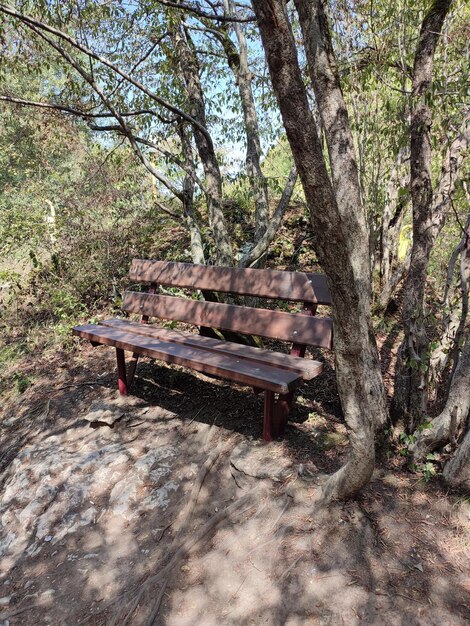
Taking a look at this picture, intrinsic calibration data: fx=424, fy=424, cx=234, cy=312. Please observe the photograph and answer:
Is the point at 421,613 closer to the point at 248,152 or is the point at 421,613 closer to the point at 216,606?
the point at 216,606

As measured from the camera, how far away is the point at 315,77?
2588mm

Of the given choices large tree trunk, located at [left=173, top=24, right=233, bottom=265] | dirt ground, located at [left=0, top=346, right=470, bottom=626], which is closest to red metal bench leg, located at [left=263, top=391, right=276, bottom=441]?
dirt ground, located at [left=0, top=346, right=470, bottom=626]

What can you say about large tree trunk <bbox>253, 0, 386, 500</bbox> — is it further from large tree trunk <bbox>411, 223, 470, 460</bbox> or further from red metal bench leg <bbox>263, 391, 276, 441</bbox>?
red metal bench leg <bbox>263, 391, 276, 441</bbox>

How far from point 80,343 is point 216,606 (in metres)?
4.34

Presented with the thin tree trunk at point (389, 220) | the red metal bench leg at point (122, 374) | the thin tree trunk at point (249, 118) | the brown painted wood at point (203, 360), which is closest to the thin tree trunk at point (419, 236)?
the brown painted wood at point (203, 360)

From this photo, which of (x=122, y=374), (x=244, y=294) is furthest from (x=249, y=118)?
(x=122, y=374)

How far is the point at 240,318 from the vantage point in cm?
387

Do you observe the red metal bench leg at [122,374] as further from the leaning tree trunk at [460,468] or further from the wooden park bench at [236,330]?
the leaning tree trunk at [460,468]

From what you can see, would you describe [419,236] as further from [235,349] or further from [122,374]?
[122,374]

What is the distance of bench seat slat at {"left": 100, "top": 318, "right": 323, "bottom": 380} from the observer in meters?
3.06

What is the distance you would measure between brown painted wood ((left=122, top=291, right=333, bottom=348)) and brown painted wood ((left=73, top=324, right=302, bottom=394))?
405 millimetres

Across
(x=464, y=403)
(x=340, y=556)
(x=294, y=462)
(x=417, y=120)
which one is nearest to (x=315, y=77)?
(x=417, y=120)

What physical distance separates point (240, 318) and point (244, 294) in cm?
28

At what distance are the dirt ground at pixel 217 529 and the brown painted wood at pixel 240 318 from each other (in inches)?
26.2
